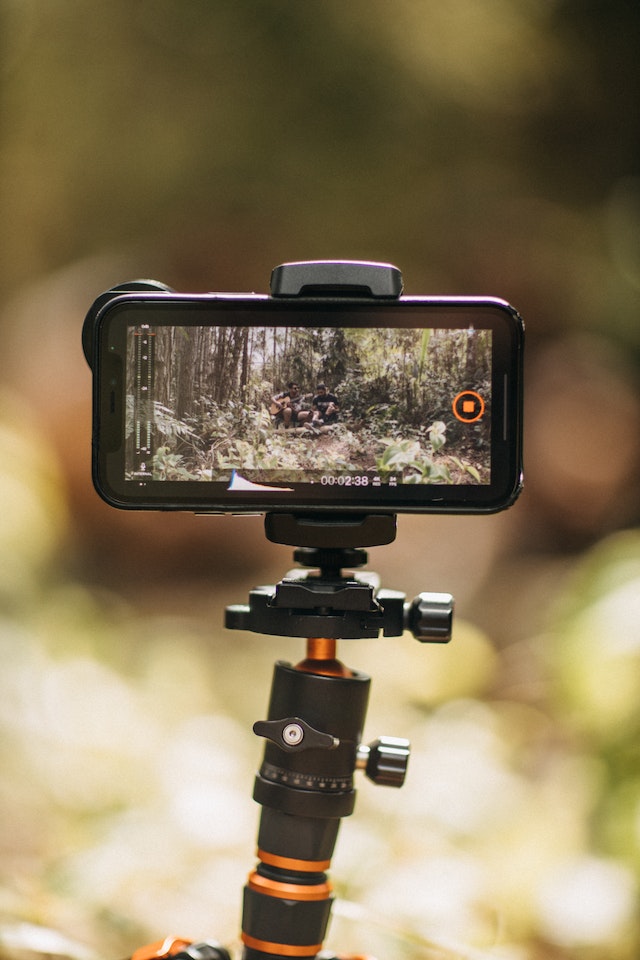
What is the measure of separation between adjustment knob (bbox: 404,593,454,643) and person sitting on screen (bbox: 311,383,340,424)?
0.50ft

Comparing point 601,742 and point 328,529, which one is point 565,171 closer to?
point 601,742

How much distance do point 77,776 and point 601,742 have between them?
3.01 feet

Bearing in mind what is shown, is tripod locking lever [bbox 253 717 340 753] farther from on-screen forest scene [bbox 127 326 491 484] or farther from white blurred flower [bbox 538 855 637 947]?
white blurred flower [bbox 538 855 637 947]

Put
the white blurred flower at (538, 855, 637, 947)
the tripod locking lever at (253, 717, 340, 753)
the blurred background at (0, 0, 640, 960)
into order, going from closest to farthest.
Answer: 1. the tripod locking lever at (253, 717, 340, 753)
2. the white blurred flower at (538, 855, 637, 947)
3. the blurred background at (0, 0, 640, 960)

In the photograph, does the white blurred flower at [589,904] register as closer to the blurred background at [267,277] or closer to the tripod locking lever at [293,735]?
the blurred background at [267,277]

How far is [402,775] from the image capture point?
24.6 inches

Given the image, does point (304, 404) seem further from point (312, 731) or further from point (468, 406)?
point (312, 731)

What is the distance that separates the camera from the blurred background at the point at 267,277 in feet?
5.14

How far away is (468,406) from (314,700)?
249mm

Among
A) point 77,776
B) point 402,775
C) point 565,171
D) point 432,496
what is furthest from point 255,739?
point 565,171

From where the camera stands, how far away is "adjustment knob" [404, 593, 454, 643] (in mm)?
617

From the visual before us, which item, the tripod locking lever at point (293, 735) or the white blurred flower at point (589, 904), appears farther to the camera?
the white blurred flower at point (589, 904)

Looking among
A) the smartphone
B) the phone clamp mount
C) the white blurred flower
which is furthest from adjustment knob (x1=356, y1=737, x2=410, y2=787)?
the white blurred flower

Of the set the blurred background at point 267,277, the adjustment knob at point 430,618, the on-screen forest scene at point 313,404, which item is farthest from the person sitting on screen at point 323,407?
the blurred background at point 267,277
